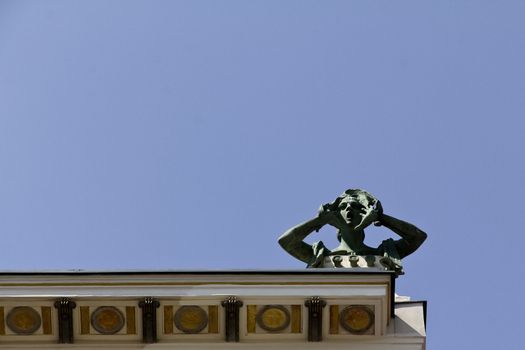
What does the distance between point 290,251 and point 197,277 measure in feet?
9.98

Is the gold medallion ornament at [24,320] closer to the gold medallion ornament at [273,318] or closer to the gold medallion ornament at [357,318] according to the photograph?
the gold medallion ornament at [273,318]

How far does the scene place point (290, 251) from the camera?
20.5 metres

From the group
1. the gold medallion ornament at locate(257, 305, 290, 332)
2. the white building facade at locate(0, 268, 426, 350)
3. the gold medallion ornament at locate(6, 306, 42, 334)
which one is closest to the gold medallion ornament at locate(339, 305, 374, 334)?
the white building facade at locate(0, 268, 426, 350)

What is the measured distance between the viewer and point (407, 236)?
20047 mm

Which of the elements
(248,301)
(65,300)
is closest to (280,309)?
(248,301)

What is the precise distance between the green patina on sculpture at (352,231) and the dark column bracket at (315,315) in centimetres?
230

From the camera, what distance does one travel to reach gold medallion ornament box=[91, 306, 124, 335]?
57.7ft

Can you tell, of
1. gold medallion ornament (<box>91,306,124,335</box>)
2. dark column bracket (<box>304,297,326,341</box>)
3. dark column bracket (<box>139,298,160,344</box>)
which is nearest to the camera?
dark column bracket (<box>304,297,326,341</box>)

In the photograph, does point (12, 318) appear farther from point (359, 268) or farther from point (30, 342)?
point (359, 268)

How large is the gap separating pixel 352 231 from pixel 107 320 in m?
4.23

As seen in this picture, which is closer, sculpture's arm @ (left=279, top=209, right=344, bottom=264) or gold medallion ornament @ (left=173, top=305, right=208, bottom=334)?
gold medallion ornament @ (left=173, top=305, right=208, bottom=334)

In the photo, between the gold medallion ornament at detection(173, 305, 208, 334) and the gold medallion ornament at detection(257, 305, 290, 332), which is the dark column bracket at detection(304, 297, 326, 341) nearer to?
the gold medallion ornament at detection(257, 305, 290, 332)

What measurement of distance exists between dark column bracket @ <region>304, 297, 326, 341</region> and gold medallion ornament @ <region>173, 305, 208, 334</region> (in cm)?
132

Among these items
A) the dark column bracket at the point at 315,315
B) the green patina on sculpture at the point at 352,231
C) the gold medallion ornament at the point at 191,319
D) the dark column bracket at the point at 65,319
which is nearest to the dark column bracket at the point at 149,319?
the gold medallion ornament at the point at 191,319
